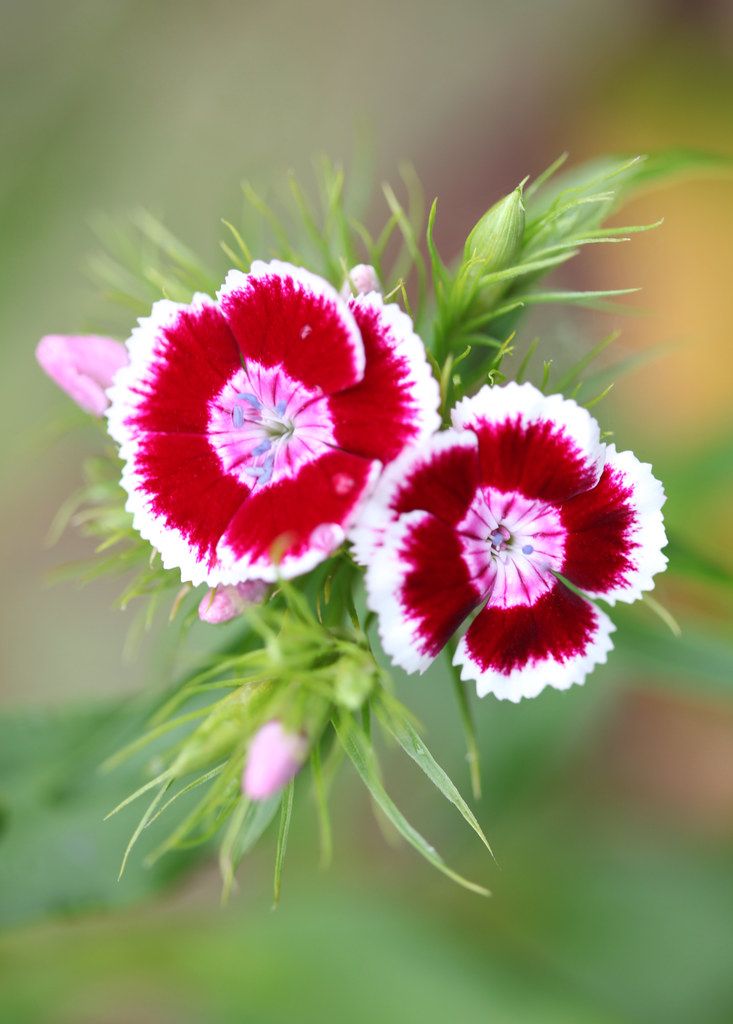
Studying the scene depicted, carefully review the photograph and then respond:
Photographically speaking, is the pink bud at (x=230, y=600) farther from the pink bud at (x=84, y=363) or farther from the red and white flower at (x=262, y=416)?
the pink bud at (x=84, y=363)

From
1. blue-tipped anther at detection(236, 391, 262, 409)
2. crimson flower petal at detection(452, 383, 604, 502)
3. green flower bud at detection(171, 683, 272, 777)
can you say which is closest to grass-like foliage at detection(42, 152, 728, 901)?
green flower bud at detection(171, 683, 272, 777)

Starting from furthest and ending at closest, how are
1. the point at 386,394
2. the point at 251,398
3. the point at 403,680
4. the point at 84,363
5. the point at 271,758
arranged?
the point at 403,680
the point at 84,363
the point at 251,398
the point at 386,394
the point at 271,758

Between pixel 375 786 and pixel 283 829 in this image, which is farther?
pixel 283 829

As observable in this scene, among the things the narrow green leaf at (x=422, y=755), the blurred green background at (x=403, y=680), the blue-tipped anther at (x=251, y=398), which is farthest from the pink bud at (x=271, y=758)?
the blurred green background at (x=403, y=680)

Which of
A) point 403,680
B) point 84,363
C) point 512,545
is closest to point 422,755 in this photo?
point 512,545

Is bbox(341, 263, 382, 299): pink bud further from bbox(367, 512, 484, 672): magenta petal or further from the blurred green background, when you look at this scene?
the blurred green background

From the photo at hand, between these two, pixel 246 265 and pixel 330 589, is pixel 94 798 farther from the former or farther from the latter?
pixel 246 265

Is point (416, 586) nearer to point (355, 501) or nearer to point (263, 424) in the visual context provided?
point (355, 501)

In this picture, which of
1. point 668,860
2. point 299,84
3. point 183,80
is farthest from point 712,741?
point 183,80
